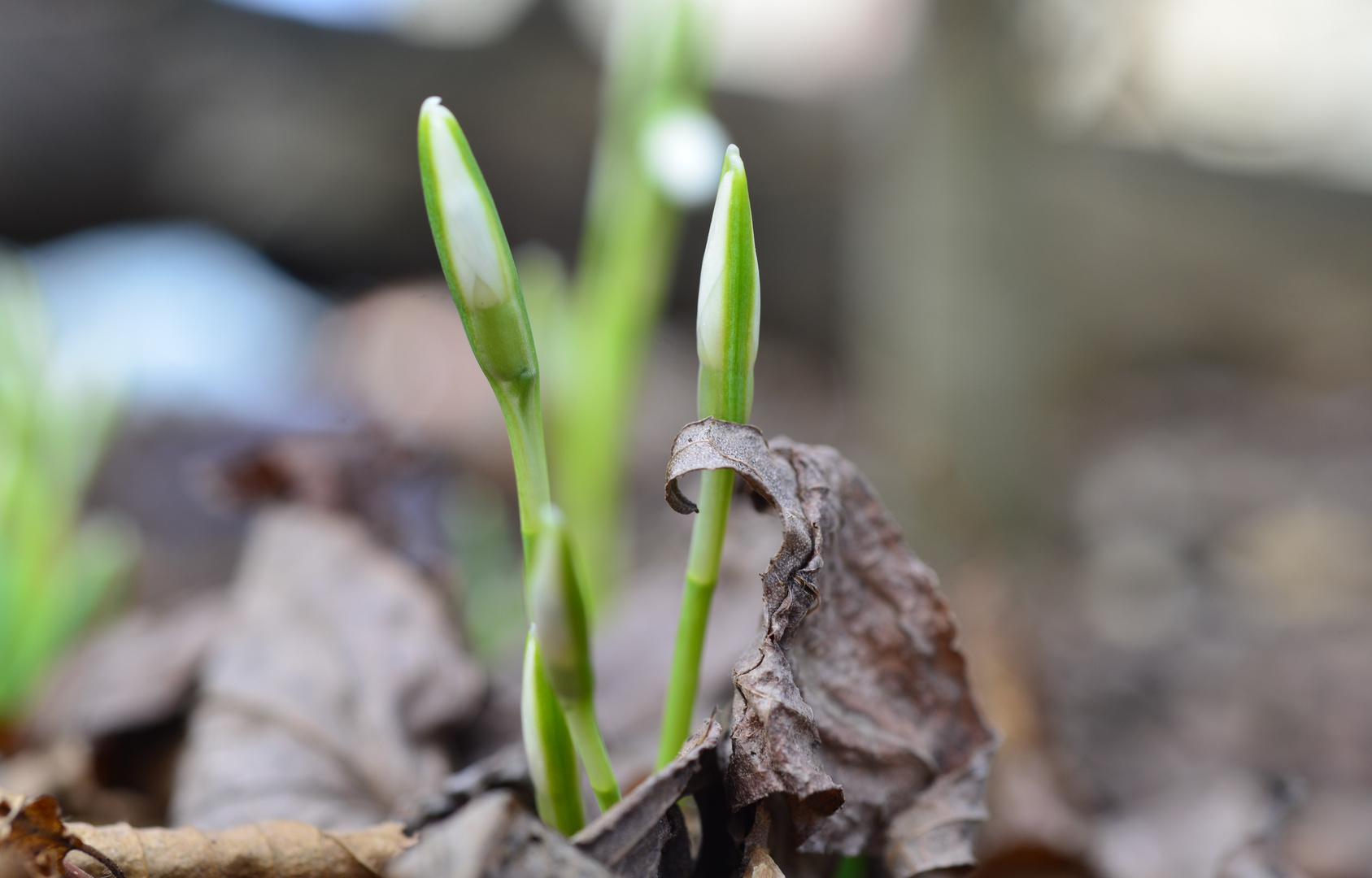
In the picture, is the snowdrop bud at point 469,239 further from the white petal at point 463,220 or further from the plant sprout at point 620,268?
the plant sprout at point 620,268

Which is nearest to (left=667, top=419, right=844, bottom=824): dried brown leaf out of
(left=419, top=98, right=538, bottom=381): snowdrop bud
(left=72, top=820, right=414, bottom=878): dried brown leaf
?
(left=419, top=98, right=538, bottom=381): snowdrop bud

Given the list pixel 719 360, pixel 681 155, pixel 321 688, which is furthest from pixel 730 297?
pixel 681 155

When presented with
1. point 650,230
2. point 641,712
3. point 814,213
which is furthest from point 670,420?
point 641,712

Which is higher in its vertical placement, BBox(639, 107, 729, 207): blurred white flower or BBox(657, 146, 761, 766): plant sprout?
BBox(639, 107, 729, 207): blurred white flower

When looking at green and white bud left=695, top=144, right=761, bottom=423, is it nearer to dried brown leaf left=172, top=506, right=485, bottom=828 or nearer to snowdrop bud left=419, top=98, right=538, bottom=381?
snowdrop bud left=419, top=98, right=538, bottom=381

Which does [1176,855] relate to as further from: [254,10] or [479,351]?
[254,10]

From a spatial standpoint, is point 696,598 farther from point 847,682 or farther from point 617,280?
point 617,280
